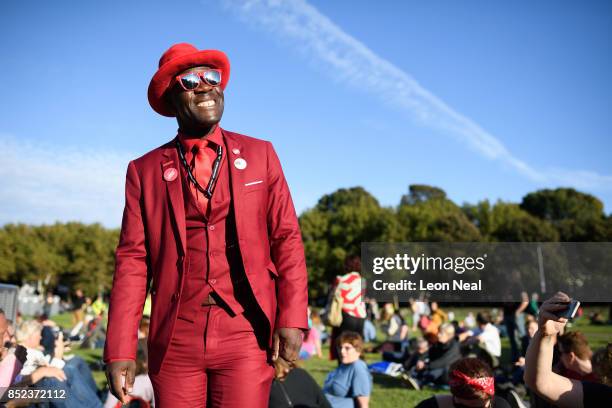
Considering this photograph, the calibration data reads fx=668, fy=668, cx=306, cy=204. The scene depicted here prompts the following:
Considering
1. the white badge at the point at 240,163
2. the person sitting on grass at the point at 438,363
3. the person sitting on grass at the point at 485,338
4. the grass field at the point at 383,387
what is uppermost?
the white badge at the point at 240,163

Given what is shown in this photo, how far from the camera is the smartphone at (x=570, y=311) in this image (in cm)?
275

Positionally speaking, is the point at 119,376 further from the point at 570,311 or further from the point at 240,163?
the point at 570,311

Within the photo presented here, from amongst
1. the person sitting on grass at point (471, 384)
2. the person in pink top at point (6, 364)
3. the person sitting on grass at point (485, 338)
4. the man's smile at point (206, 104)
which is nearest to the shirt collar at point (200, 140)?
the man's smile at point (206, 104)

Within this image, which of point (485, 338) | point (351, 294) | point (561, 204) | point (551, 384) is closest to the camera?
point (551, 384)

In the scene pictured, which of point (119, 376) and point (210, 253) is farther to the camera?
point (210, 253)

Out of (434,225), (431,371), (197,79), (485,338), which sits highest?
(434,225)

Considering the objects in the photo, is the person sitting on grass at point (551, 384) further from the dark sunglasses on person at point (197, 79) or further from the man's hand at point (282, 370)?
the man's hand at point (282, 370)

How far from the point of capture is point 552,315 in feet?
9.45

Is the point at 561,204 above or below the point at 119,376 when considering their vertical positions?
above

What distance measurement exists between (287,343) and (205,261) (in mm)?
513

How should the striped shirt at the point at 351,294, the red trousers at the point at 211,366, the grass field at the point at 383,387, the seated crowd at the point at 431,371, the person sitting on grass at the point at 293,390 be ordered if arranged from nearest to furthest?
the red trousers at the point at 211,366 < the seated crowd at the point at 431,371 < the person sitting on grass at the point at 293,390 < the grass field at the point at 383,387 < the striped shirt at the point at 351,294

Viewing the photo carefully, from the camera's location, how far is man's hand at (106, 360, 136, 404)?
2.86 meters

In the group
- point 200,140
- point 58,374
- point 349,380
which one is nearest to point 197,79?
point 200,140

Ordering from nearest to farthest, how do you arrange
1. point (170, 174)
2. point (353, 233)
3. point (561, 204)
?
point (170, 174), point (353, 233), point (561, 204)
